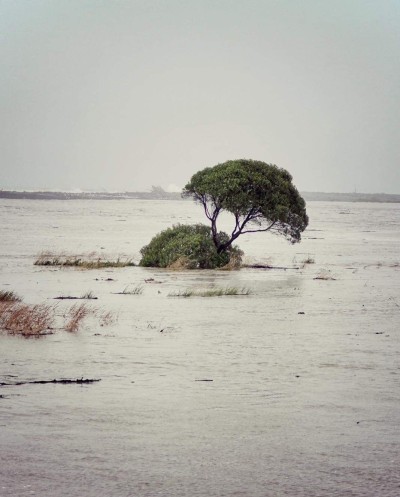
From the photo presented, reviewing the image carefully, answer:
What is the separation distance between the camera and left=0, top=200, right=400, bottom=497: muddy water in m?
8.38

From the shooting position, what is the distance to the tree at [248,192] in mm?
41969

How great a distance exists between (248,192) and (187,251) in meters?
4.22

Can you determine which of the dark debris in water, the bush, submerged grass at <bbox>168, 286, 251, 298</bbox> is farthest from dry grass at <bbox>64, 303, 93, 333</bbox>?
the bush

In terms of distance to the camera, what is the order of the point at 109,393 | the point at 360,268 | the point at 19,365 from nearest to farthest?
the point at 109,393, the point at 19,365, the point at 360,268

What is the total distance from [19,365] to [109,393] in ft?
9.36

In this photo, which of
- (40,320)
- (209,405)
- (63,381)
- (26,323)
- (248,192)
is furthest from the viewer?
(248,192)

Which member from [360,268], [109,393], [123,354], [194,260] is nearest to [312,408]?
[109,393]

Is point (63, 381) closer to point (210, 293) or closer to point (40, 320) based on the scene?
point (40, 320)

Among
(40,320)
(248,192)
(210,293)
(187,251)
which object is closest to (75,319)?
(40,320)

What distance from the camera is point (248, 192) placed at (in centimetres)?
4231

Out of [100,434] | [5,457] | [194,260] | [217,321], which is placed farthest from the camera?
[194,260]

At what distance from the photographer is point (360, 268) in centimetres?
4650

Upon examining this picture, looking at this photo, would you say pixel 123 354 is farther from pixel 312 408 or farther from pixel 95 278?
pixel 95 278

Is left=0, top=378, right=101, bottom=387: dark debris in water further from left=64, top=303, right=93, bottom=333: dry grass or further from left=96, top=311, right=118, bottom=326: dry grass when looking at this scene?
left=96, top=311, right=118, bottom=326: dry grass
